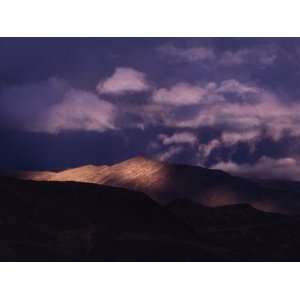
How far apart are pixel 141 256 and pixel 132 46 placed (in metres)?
2.86

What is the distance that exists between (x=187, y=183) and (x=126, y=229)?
1.05m

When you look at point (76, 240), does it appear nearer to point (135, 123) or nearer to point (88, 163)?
point (88, 163)

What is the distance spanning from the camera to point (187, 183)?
314 inches

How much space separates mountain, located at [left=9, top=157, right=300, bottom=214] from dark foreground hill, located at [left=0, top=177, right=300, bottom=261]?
100mm

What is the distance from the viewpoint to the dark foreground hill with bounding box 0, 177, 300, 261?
26.5 feet

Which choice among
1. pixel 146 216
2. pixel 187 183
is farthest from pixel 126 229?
pixel 187 183

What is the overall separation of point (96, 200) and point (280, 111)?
2.77 metres

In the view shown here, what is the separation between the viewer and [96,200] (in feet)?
26.7

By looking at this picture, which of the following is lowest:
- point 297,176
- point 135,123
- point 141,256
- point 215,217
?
point 141,256

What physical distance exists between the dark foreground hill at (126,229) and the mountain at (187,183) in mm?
100

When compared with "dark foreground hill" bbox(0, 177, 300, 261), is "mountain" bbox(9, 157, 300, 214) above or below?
above

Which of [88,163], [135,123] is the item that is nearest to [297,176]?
[135,123]

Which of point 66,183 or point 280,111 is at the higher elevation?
point 280,111

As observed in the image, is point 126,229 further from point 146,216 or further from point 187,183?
point 187,183
